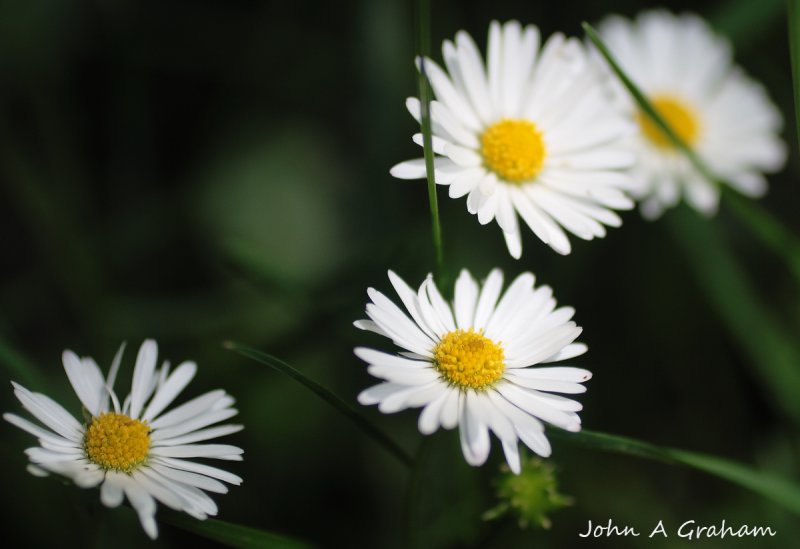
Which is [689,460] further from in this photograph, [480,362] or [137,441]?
[137,441]

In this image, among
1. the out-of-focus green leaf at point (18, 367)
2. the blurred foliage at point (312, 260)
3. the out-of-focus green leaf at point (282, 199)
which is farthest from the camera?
the out-of-focus green leaf at point (282, 199)

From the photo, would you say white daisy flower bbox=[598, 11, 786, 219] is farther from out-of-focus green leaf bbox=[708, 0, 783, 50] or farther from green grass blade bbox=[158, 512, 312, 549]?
green grass blade bbox=[158, 512, 312, 549]

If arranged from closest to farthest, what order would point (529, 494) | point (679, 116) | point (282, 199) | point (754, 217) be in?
point (529, 494) < point (754, 217) < point (679, 116) < point (282, 199)

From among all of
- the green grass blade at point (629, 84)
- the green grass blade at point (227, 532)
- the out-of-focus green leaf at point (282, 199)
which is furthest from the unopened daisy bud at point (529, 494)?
the out-of-focus green leaf at point (282, 199)

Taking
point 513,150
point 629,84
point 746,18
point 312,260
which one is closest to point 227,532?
point 513,150

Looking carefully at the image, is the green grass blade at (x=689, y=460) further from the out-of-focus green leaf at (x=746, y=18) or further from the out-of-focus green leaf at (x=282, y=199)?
the out-of-focus green leaf at (x=746, y=18)

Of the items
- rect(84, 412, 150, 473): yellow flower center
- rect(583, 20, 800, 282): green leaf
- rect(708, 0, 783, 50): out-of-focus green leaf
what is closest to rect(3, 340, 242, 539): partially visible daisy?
rect(84, 412, 150, 473): yellow flower center

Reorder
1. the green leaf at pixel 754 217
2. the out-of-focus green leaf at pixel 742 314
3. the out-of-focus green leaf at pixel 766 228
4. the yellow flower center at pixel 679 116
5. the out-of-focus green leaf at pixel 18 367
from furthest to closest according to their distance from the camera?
the yellow flower center at pixel 679 116, the out-of-focus green leaf at pixel 742 314, the out-of-focus green leaf at pixel 766 228, the green leaf at pixel 754 217, the out-of-focus green leaf at pixel 18 367
